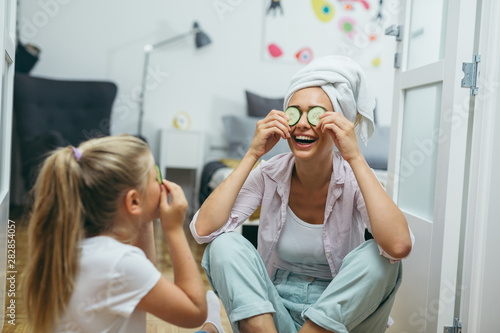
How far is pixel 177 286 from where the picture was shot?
1055 mm

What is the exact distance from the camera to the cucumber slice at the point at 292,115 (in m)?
1.49

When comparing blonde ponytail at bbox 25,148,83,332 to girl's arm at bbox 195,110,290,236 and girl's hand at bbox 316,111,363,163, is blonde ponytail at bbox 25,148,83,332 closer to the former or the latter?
girl's arm at bbox 195,110,290,236

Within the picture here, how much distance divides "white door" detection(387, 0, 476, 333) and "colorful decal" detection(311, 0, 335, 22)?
114 inches

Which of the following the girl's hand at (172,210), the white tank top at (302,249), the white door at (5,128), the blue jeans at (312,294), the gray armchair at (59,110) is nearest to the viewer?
the girl's hand at (172,210)

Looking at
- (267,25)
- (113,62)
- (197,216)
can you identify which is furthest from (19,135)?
(197,216)

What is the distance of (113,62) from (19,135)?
1.02 m

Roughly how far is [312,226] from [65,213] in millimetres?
766

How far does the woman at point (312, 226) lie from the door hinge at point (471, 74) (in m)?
0.28

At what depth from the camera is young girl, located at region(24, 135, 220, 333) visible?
966 millimetres

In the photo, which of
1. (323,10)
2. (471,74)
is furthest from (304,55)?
(471,74)

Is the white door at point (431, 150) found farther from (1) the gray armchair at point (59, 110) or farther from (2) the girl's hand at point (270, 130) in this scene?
(1) the gray armchair at point (59, 110)

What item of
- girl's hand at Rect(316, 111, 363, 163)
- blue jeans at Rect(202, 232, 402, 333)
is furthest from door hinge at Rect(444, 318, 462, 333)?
girl's hand at Rect(316, 111, 363, 163)

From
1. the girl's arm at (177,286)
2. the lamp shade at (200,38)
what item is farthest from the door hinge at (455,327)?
the lamp shade at (200,38)

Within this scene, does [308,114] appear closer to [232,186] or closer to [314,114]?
[314,114]
